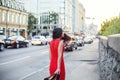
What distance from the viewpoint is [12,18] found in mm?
73000

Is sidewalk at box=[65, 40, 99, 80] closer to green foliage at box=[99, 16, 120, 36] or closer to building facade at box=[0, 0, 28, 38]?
green foliage at box=[99, 16, 120, 36]

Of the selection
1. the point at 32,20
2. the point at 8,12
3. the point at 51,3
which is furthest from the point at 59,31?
the point at 51,3

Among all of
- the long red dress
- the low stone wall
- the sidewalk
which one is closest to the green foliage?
the low stone wall

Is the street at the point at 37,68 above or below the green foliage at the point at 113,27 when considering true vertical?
below

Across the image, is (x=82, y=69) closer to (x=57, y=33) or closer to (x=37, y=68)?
(x=37, y=68)

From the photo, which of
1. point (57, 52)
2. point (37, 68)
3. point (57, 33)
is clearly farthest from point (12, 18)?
point (57, 52)

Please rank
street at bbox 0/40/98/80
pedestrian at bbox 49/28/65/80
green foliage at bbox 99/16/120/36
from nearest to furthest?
pedestrian at bbox 49/28/65/80, green foliage at bbox 99/16/120/36, street at bbox 0/40/98/80

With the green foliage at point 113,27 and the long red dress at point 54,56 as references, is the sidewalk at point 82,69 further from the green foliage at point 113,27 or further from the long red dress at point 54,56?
the long red dress at point 54,56

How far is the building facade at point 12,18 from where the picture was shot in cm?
6800

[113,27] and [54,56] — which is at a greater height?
[113,27]

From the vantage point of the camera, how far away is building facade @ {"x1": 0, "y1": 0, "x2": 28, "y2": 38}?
68.0 m

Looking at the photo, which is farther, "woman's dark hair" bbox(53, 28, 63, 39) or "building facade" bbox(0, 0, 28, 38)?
"building facade" bbox(0, 0, 28, 38)

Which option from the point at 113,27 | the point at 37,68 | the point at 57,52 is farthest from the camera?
the point at 37,68

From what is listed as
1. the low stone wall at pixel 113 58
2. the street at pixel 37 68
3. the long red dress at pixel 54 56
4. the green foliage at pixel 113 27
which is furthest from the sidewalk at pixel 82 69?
the long red dress at pixel 54 56
